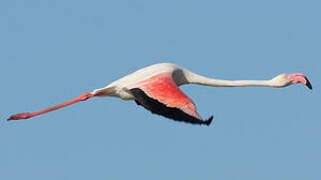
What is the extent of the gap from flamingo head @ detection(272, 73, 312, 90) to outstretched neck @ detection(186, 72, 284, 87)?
0.05 metres

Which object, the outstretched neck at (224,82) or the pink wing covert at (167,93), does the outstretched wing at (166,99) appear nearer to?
the pink wing covert at (167,93)

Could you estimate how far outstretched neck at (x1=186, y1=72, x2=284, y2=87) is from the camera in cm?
1872

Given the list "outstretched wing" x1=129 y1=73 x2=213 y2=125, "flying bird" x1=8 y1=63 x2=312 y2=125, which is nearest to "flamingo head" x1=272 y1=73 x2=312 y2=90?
"flying bird" x1=8 y1=63 x2=312 y2=125

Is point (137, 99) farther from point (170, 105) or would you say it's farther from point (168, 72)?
point (170, 105)

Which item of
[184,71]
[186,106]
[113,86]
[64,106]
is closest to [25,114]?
[64,106]

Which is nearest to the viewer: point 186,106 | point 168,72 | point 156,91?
point 186,106

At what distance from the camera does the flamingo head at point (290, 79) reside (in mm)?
19391

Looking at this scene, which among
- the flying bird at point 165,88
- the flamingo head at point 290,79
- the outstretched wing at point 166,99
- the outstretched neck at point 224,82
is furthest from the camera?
the flamingo head at point 290,79

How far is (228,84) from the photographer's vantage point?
1898 cm

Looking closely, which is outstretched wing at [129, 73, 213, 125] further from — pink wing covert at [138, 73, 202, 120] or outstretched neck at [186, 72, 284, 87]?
outstretched neck at [186, 72, 284, 87]

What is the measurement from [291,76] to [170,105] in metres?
4.49

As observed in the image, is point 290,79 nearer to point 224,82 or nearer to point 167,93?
point 224,82

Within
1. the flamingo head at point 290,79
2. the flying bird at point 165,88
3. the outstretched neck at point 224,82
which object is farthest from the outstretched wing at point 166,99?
the flamingo head at point 290,79

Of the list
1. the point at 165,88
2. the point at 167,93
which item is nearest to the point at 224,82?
the point at 165,88
